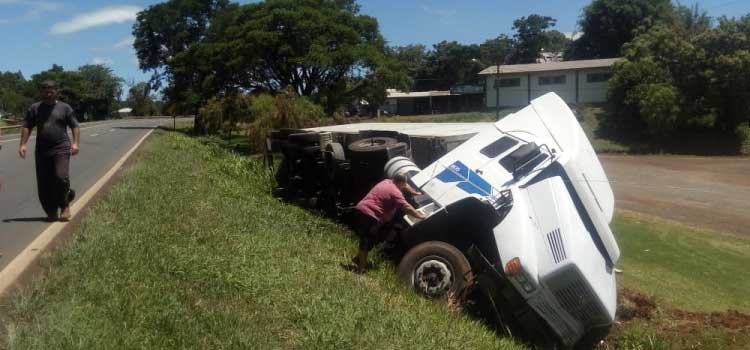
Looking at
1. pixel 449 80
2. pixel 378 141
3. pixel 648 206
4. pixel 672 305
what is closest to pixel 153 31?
pixel 449 80

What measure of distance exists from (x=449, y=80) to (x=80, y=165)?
64.5m

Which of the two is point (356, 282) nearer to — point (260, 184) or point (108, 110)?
point (260, 184)

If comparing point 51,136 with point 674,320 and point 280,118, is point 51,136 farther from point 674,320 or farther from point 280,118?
point 280,118

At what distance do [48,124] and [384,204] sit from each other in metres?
4.20

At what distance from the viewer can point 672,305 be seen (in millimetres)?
9812

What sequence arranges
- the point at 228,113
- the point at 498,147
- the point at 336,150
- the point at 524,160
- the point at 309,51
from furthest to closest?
the point at 309,51
the point at 228,113
the point at 336,150
the point at 498,147
the point at 524,160

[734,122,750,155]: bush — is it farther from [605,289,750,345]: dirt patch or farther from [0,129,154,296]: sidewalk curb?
[0,129,154,296]: sidewalk curb

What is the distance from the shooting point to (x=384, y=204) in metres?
7.82

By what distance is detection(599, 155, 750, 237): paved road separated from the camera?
19.3 meters

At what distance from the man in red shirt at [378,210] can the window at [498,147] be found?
120 cm

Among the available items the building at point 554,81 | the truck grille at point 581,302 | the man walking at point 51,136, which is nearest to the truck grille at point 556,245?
the truck grille at point 581,302

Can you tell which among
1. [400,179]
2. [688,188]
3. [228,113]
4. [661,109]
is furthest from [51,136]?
[661,109]

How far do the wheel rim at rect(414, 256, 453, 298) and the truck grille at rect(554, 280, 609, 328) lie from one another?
1.14m

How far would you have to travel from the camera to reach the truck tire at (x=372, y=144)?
10.9 metres
